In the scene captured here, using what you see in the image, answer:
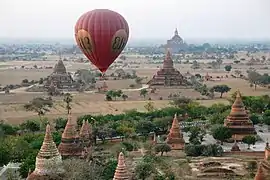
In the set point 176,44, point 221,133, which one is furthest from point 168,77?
point 176,44

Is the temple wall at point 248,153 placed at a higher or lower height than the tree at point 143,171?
lower

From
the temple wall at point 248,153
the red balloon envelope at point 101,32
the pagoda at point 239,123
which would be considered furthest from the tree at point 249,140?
the red balloon envelope at point 101,32

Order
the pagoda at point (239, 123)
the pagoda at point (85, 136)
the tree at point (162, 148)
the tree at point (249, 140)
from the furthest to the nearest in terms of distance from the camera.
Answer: the pagoda at point (239, 123)
the tree at point (249, 140)
the tree at point (162, 148)
the pagoda at point (85, 136)

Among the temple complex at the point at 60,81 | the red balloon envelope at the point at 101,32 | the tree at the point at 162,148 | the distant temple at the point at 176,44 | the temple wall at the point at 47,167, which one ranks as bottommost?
the distant temple at the point at 176,44

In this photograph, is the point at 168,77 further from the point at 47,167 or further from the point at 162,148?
the point at 47,167

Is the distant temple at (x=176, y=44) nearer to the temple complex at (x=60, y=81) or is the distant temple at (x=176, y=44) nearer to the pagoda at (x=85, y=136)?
the temple complex at (x=60, y=81)

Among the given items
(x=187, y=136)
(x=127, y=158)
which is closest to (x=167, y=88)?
(x=187, y=136)
